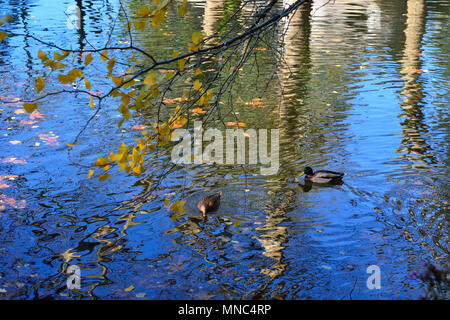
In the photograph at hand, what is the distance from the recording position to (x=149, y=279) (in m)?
4.48

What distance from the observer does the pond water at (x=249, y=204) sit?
4.48 m

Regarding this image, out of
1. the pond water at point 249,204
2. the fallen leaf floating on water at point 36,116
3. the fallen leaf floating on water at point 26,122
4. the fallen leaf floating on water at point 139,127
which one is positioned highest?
the fallen leaf floating on water at point 36,116

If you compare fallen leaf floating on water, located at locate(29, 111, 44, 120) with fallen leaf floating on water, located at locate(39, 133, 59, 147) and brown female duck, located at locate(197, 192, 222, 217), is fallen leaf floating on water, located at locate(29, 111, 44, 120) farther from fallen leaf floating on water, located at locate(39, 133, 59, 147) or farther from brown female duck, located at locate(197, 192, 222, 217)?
brown female duck, located at locate(197, 192, 222, 217)

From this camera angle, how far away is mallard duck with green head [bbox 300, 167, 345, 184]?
6152 mm

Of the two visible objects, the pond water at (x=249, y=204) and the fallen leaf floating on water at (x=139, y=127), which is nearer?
the pond water at (x=249, y=204)

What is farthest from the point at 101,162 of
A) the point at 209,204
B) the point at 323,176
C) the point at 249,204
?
the point at 323,176

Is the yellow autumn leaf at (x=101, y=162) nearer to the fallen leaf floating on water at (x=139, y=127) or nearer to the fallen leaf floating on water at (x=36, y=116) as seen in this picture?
the fallen leaf floating on water at (x=139, y=127)

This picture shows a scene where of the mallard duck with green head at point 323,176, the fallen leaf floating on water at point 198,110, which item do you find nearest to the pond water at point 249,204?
the mallard duck with green head at point 323,176

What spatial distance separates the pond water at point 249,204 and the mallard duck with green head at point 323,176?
0.11 metres

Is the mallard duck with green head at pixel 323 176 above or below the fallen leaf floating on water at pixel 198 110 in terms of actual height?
below

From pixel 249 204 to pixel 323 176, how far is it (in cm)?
100

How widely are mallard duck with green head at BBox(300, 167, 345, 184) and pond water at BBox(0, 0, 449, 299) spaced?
11 centimetres

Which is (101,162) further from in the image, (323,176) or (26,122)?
(26,122)

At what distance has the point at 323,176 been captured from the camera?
6.15 m
